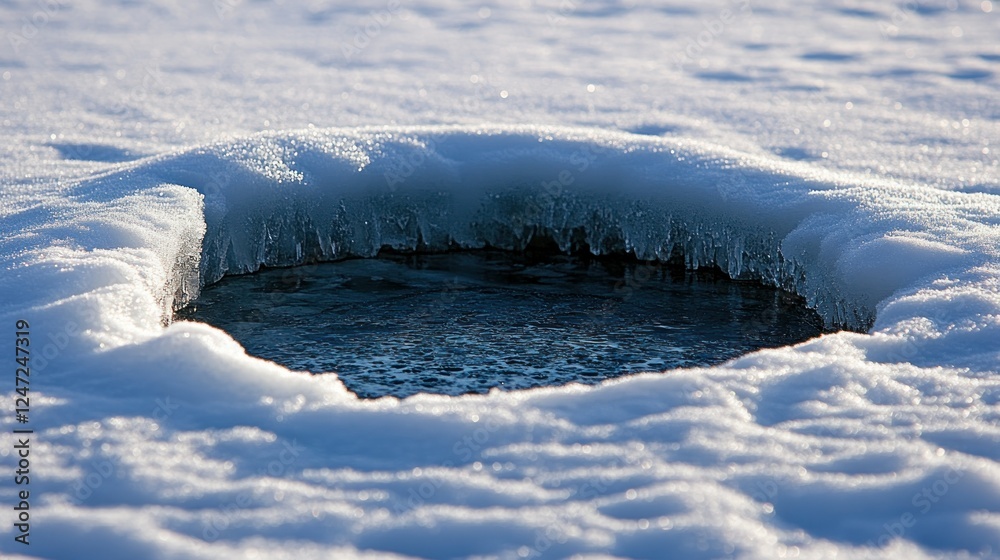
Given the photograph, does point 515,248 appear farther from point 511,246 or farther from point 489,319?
point 489,319

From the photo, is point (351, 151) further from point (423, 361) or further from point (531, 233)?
point (423, 361)

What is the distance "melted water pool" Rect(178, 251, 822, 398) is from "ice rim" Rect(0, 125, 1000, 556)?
0.53 feet

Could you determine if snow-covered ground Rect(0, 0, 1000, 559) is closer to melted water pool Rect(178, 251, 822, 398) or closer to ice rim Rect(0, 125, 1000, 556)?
ice rim Rect(0, 125, 1000, 556)

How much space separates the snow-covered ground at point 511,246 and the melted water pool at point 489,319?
0.61 ft

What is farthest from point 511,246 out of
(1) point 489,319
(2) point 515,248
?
(1) point 489,319

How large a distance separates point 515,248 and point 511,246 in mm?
27

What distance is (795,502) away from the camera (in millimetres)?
2787

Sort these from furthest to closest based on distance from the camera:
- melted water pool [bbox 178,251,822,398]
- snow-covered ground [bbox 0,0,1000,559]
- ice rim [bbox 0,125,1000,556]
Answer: melted water pool [bbox 178,251,822,398] → ice rim [bbox 0,125,1000,556] → snow-covered ground [bbox 0,0,1000,559]

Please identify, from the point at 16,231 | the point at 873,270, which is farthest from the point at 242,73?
the point at 873,270

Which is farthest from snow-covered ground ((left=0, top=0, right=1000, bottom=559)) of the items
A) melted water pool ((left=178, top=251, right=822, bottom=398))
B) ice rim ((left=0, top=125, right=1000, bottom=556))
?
melted water pool ((left=178, top=251, right=822, bottom=398))

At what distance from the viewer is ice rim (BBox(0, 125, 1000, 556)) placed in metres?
3.09

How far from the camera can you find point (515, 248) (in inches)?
238

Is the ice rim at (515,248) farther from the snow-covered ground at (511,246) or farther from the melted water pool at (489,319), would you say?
the melted water pool at (489,319)

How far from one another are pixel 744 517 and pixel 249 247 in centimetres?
351
